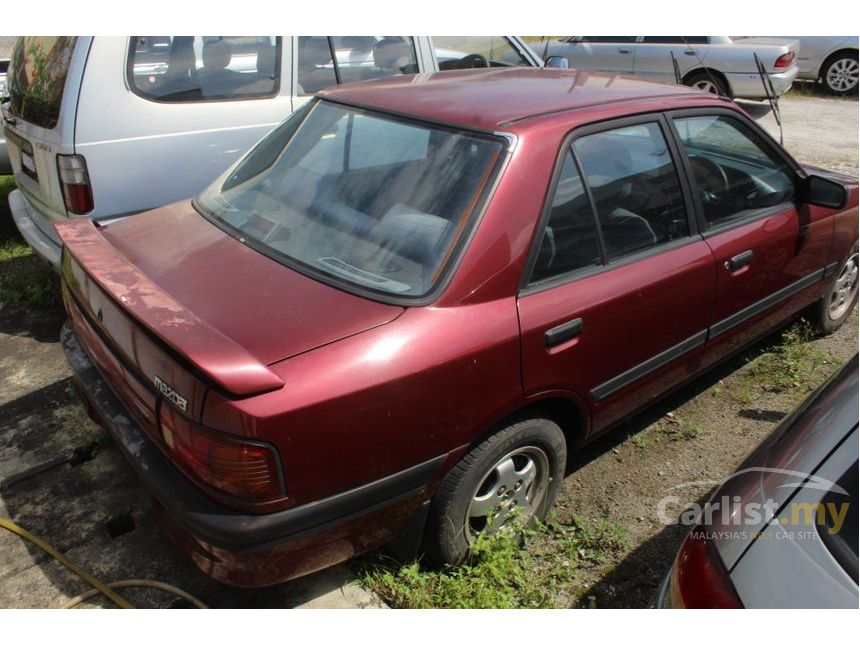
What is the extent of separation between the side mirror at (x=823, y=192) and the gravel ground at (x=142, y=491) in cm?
106

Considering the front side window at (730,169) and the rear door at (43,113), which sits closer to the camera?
the front side window at (730,169)

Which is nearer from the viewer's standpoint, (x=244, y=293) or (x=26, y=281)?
(x=244, y=293)

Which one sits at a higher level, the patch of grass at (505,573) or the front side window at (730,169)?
the front side window at (730,169)

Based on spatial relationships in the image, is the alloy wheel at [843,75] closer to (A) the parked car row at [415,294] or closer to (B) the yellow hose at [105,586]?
(A) the parked car row at [415,294]

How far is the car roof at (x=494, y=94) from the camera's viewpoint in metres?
2.76

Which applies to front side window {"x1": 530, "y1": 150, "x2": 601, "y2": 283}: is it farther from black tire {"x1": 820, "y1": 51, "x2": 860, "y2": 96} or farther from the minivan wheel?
black tire {"x1": 820, "y1": 51, "x2": 860, "y2": 96}

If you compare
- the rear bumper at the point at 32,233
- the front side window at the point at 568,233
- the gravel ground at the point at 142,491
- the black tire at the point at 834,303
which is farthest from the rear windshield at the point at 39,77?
the black tire at the point at 834,303

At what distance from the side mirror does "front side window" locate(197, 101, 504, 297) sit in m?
1.96

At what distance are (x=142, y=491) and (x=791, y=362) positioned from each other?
3512mm

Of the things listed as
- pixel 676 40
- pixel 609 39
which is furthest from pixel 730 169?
pixel 609 39

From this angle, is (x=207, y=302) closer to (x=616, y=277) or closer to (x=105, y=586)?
(x=105, y=586)

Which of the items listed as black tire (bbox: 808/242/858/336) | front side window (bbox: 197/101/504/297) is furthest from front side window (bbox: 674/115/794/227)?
front side window (bbox: 197/101/504/297)

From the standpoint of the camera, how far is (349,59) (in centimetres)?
502

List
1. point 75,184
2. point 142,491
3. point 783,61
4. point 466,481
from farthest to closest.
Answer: point 783,61
point 75,184
point 142,491
point 466,481
